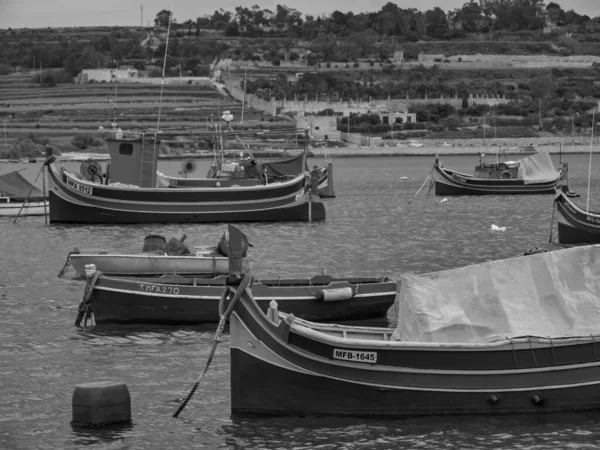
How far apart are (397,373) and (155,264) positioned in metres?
14.0

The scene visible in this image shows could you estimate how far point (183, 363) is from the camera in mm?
25359

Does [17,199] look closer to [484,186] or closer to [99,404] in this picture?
[484,186]

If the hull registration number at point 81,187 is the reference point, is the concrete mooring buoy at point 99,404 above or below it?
above

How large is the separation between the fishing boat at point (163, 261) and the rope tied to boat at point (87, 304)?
77.3 inches

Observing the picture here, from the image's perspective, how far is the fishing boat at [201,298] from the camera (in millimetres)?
27500

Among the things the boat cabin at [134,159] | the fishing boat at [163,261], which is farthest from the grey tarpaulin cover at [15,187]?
the fishing boat at [163,261]

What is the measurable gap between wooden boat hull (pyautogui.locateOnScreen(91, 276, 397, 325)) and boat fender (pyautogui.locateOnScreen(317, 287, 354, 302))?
91mm

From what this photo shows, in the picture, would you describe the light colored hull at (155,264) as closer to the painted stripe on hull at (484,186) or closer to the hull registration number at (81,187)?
the hull registration number at (81,187)

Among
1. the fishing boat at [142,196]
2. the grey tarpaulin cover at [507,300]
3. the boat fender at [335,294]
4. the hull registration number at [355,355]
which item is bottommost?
the fishing boat at [142,196]

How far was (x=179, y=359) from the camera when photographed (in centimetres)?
2567

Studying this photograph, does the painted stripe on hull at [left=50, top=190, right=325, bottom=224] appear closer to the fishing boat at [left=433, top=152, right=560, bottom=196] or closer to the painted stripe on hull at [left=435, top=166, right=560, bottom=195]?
the fishing boat at [left=433, top=152, right=560, bottom=196]

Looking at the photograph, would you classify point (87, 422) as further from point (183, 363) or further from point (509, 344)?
point (509, 344)

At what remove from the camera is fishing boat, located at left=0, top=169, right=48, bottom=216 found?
6162 centimetres

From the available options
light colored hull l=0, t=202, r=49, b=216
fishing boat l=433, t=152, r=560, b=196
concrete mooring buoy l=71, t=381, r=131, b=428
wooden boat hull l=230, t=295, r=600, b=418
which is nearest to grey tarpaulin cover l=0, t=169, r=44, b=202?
light colored hull l=0, t=202, r=49, b=216
